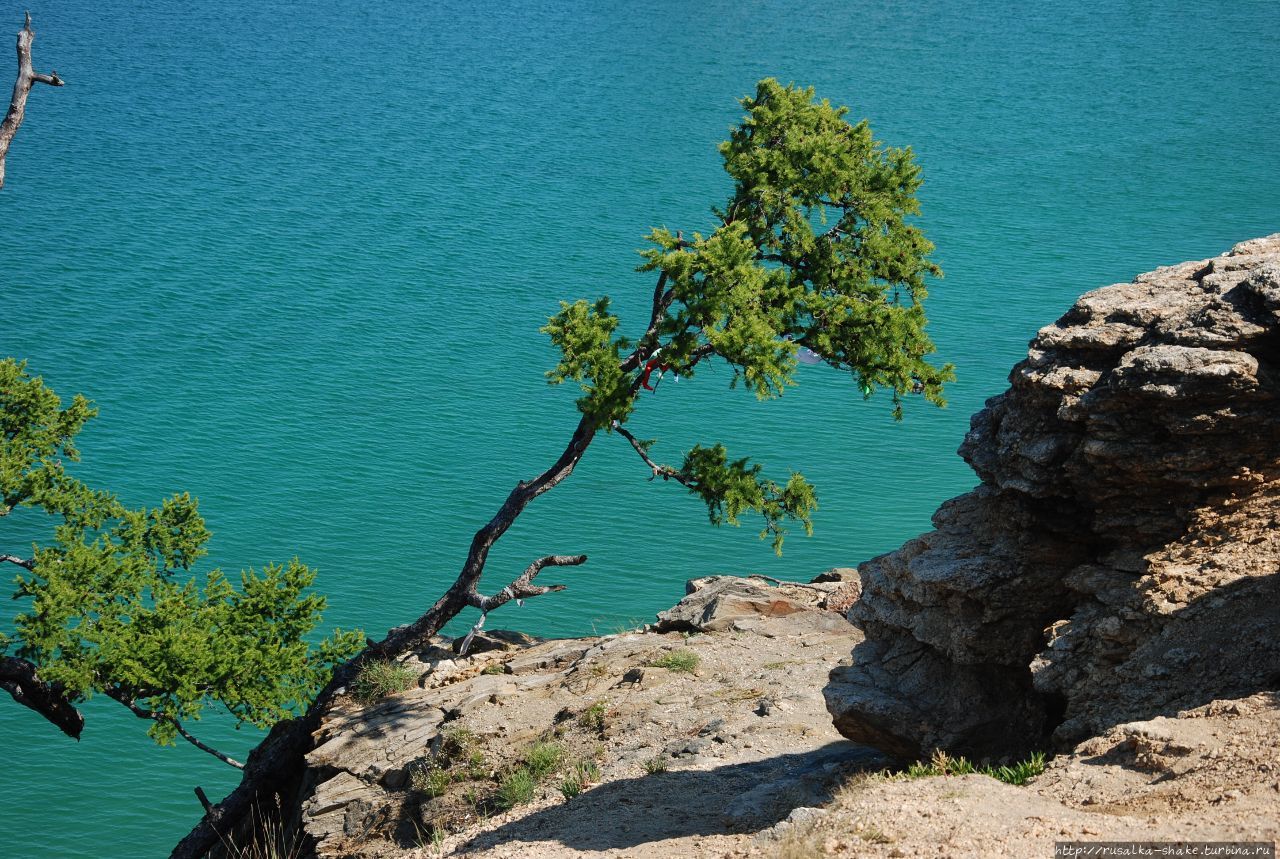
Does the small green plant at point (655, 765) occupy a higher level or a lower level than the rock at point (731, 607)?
lower

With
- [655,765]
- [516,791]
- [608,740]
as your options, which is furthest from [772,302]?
[516,791]

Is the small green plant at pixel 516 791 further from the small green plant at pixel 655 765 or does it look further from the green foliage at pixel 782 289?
the green foliage at pixel 782 289

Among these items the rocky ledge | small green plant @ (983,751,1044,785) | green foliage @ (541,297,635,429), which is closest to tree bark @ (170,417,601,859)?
the rocky ledge

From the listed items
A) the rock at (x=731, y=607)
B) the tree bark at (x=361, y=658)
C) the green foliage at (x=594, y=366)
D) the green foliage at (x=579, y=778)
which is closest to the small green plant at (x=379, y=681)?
the tree bark at (x=361, y=658)

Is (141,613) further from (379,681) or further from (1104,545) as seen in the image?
(1104,545)

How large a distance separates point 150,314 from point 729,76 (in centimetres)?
4393

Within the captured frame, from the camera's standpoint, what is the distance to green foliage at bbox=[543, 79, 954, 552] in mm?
20438

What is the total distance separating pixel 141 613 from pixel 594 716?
25.6 feet

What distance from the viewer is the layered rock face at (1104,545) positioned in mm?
11461

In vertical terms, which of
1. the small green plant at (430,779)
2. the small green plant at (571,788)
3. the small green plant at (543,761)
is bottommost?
the small green plant at (571,788)

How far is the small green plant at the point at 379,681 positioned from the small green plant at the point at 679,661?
4.84 m

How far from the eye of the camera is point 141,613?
2062 cm

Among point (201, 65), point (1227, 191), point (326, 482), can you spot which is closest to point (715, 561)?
point (326, 482)

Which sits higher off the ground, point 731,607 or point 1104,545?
point 731,607
